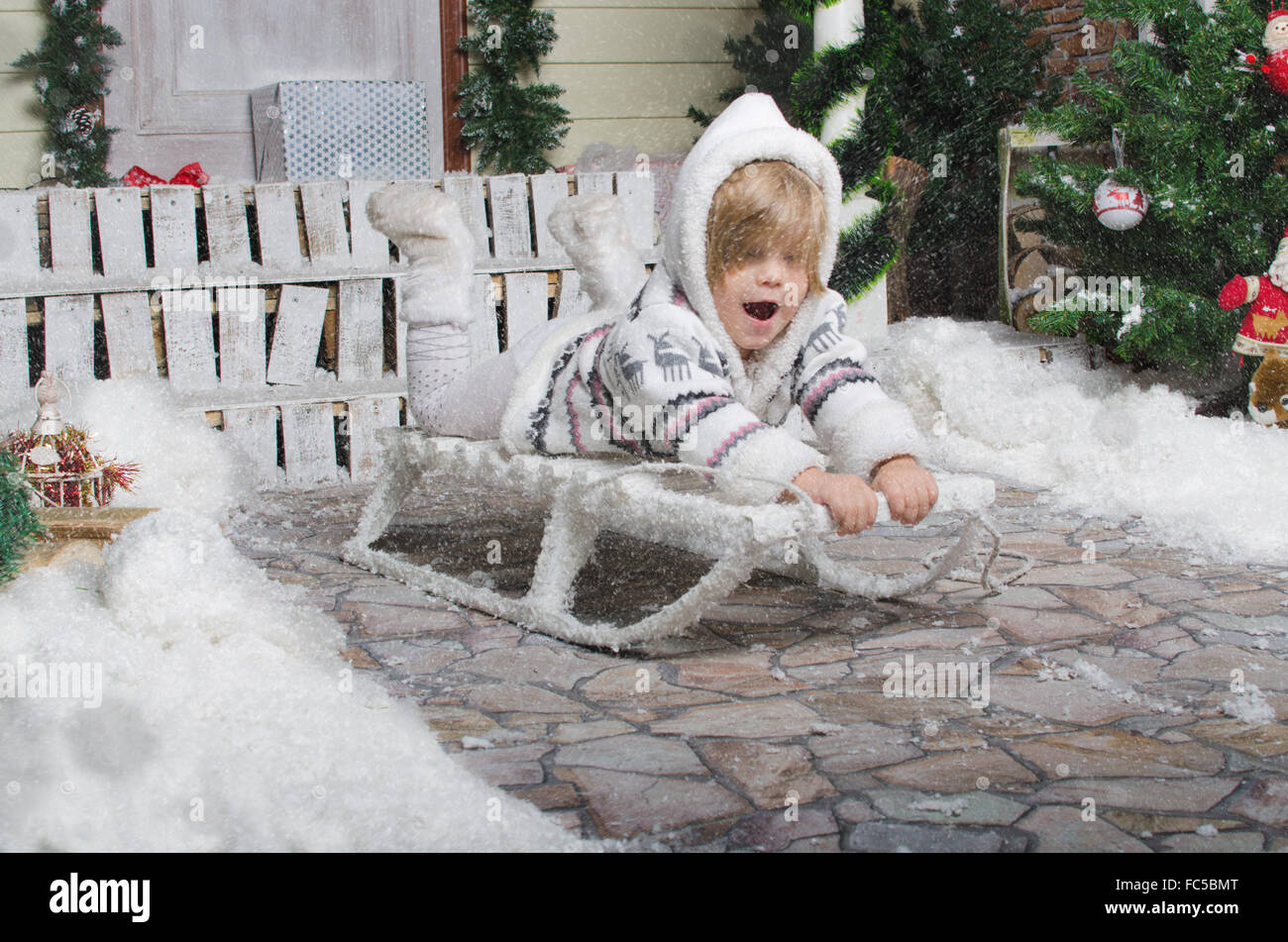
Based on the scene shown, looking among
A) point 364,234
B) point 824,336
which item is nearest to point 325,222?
point 364,234

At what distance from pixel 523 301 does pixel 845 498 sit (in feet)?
9.17

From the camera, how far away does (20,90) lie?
640 centimetres

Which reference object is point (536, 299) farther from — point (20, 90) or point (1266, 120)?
point (20, 90)

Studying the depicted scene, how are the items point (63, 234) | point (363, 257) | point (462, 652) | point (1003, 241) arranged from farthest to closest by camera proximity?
1. point (1003, 241)
2. point (363, 257)
3. point (63, 234)
4. point (462, 652)

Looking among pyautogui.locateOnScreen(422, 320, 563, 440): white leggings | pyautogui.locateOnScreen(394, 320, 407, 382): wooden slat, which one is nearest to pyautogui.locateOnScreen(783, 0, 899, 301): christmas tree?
pyautogui.locateOnScreen(394, 320, 407, 382): wooden slat

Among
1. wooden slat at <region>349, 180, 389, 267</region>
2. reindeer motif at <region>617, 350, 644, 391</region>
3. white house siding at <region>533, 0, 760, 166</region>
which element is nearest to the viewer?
reindeer motif at <region>617, 350, 644, 391</region>

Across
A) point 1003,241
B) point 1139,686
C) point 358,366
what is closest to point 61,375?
point 358,366

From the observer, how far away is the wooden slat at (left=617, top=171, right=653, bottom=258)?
205 inches

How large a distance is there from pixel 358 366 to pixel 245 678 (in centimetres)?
267

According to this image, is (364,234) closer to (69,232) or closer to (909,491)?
(69,232)

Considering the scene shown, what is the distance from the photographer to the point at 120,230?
4.52m

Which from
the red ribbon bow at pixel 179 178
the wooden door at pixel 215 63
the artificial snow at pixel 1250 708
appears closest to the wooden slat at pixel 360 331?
the red ribbon bow at pixel 179 178

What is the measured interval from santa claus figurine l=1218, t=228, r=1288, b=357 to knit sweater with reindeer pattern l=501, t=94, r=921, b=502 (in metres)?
2.05

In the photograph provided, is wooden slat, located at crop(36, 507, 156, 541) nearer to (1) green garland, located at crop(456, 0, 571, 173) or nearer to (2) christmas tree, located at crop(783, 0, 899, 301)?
(2) christmas tree, located at crop(783, 0, 899, 301)
